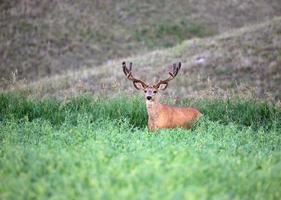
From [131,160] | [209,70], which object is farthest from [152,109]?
[209,70]

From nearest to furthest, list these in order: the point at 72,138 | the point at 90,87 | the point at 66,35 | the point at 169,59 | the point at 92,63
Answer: the point at 72,138
the point at 90,87
the point at 169,59
the point at 92,63
the point at 66,35

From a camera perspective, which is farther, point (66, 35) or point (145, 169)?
point (66, 35)

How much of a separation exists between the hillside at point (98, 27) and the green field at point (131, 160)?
18.9 m

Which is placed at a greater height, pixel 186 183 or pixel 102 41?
pixel 102 41

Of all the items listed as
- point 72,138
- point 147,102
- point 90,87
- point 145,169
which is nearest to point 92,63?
point 90,87

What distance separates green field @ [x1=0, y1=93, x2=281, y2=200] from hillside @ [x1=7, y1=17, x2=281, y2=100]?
784 cm

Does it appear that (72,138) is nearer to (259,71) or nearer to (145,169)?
(145,169)

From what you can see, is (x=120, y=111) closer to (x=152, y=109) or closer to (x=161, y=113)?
(x=152, y=109)

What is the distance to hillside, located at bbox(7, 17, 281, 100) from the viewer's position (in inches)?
746

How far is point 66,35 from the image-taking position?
1304 inches

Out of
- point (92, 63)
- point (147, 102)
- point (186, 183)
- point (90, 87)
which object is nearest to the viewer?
point (186, 183)

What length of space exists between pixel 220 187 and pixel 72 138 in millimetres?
3180

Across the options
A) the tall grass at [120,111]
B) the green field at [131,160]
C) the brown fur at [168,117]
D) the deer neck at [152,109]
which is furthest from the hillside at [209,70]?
the green field at [131,160]

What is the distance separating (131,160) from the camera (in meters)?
6.64
